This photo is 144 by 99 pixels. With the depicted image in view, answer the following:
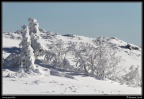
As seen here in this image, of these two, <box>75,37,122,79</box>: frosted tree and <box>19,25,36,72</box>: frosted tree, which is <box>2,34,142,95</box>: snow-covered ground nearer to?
<box>19,25,36,72</box>: frosted tree

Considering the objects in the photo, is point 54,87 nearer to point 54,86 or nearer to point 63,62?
point 54,86

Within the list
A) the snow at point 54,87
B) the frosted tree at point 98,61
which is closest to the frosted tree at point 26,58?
the snow at point 54,87

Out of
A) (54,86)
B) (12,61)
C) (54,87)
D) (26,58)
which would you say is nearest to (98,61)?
(26,58)

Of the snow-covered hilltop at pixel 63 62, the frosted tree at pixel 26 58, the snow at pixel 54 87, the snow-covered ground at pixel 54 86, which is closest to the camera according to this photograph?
the snow-covered ground at pixel 54 86

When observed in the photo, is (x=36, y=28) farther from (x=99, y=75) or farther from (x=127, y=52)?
(x=127, y=52)

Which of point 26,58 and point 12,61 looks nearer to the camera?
point 26,58

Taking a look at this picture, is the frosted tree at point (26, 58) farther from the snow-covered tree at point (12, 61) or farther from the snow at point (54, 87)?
the snow at point (54, 87)

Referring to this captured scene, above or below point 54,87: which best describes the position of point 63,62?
above

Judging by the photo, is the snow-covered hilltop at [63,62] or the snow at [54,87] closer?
the snow at [54,87]

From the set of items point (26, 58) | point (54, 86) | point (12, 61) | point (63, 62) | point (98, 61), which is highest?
point (26, 58)

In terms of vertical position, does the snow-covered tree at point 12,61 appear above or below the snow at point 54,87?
above

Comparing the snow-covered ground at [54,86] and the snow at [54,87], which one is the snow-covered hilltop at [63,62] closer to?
the snow-covered ground at [54,86]

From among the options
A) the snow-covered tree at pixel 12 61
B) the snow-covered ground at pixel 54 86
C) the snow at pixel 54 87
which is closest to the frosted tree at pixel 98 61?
the snow-covered ground at pixel 54 86

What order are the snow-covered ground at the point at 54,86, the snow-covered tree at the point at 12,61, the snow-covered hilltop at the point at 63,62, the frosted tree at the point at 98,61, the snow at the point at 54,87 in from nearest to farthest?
the snow-covered ground at the point at 54,86 → the snow at the point at 54,87 → the snow-covered hilltop at the point at 63,62 → the snow-covered tree at the point at 12,61 → the frosted tree at the point at 98,61
